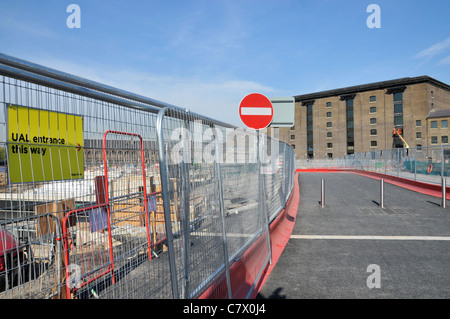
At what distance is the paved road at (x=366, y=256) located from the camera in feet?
13.4

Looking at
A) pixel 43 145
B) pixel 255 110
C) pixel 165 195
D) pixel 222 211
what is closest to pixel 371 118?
pixel 255 110

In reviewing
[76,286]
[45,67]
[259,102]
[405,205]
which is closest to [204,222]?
[76,286]

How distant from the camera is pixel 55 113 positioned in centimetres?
184

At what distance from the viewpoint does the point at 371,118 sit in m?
61.9

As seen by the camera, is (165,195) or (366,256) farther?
(366,256)

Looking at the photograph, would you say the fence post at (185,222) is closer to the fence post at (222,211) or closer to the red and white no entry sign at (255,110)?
the fence post at (222,211)

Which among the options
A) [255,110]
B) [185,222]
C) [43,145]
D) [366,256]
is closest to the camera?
[43,145]

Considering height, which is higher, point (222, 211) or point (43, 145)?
point (43, 145)

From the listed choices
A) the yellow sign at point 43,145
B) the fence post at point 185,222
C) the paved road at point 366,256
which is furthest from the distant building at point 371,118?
the yellow sign at point 43,145

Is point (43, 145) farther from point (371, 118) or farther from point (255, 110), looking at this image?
point (371, 118)

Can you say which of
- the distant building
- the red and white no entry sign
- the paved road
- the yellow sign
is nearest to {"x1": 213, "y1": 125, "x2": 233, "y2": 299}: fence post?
the paved road

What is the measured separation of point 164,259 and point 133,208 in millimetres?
525

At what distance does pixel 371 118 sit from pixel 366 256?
63606mm

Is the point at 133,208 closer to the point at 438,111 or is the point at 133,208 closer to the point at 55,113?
the point at 55,113
